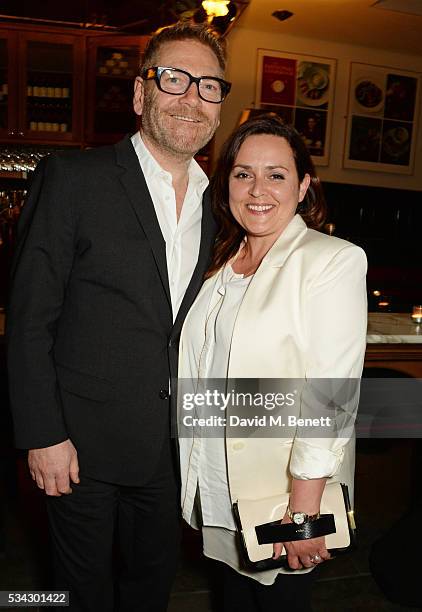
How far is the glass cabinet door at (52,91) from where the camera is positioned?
4461mm

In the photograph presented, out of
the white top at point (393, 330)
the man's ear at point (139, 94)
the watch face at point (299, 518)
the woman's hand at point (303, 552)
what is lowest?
the woman's hand at point (303, 552)

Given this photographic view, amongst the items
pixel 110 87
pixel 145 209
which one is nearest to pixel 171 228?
pixel 145 209

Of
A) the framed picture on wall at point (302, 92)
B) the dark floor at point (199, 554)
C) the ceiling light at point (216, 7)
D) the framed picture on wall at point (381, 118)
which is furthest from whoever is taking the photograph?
the framed picture on wall at point (381, 118)

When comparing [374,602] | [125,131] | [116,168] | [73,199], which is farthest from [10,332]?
[125,131]

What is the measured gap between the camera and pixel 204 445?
141 cm

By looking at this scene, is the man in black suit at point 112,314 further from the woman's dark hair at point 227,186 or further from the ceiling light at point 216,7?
the ceiling light at point 216,7

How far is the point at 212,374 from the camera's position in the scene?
138 cm

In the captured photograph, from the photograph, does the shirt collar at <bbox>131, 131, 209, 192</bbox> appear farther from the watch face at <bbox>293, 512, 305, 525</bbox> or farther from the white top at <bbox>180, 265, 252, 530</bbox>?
the watch face at <bbox>293, 512, 305, 525</bbox>

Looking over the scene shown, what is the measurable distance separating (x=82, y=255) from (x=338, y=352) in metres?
0.67

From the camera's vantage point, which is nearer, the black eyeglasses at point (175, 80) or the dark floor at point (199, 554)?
the black eyeglasses at point (175, 80)

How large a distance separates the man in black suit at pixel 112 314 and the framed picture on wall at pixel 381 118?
4.66m

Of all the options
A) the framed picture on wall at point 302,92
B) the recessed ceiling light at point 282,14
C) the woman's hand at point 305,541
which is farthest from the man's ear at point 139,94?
the framed picture on wall at point 302,92

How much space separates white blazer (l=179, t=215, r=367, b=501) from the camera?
124 cm

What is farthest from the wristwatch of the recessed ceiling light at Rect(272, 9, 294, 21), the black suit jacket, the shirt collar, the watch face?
the recessed ceiling light at Rect(272, 9, 294, 21)
